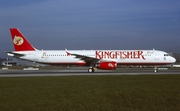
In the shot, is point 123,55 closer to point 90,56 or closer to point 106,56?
point 106,56

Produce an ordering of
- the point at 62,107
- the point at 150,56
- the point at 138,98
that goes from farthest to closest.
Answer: the point at 150,56, the point at 138,98, the point at 62,107

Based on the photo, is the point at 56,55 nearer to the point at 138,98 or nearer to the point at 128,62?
the point at 128,62

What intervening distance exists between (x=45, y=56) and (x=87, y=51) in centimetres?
676

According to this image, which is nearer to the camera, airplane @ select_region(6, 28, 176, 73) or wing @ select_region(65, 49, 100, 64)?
wing @ select_region(65, 49, 100, 64)

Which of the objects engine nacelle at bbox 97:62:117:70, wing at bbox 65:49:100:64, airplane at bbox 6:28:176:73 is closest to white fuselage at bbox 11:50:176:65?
A: airplane at bbox 6:28:176:73

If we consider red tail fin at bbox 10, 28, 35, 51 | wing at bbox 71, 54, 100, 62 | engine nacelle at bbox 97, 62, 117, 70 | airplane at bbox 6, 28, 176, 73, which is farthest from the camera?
red tail fin at bbox 10, 28, 35, 51

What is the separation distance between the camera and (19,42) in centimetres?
4394

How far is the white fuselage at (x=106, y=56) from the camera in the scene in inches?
1619

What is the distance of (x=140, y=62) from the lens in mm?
41281

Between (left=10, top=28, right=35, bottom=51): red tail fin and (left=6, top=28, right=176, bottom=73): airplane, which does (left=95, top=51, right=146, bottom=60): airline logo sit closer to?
(left=6, top=28, right=176, bottom=73): airplane

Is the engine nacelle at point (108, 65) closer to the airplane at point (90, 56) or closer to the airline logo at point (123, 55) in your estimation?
the airplane at point (90, 56)

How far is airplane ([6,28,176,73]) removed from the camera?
41.1m

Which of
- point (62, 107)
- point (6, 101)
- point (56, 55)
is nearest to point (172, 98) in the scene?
point (62, 107)

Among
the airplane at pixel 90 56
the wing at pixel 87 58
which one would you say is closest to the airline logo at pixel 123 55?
the airplane at pixel 90 56
